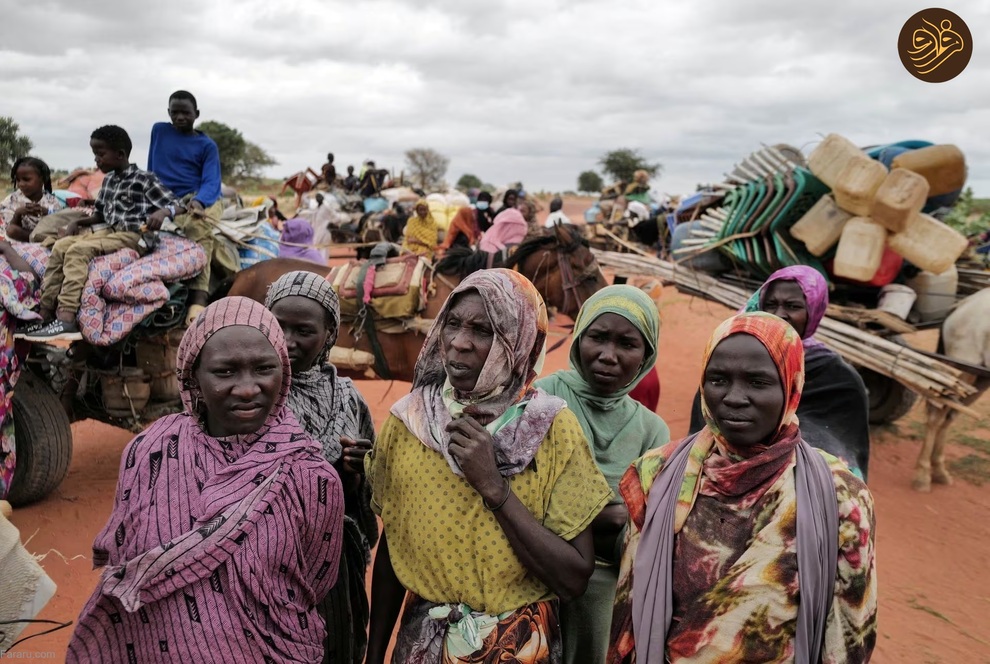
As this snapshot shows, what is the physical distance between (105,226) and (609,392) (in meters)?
4.40

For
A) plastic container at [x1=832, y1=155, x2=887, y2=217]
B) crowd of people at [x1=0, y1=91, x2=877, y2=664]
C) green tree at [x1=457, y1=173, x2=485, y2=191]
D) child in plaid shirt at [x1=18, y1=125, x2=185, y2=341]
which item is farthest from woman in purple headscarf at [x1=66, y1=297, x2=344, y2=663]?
green tree at [x1=457, y1=173, x2=485, y2=191]

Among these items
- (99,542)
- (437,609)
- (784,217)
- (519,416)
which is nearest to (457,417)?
(519,416)

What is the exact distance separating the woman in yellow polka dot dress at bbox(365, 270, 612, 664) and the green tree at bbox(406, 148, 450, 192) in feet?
128

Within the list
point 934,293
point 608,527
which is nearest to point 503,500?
point 608,527

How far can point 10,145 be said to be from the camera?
244 inches

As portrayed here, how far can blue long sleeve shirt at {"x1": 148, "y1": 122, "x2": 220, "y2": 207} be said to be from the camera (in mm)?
5480

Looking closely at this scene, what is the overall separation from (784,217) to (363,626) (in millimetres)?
5496

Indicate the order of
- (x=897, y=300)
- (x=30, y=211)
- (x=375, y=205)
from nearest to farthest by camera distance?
(x=30, y=211)
(x=897, y=300)
(x=375, y=205)

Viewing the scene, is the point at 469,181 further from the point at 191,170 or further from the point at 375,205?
the point at 191,170

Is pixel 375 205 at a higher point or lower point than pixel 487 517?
higher

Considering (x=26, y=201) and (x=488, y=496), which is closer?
(x=488, y=496)

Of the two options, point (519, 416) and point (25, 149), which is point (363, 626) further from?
point (25, 149)

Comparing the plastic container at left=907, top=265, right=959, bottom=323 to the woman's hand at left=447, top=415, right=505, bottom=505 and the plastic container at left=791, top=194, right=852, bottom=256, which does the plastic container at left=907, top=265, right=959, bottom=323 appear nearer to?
the plastic container at left=791, top=194, right=852, bottom=256

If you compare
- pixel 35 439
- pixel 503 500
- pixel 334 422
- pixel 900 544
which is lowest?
→ pixel 900 544
